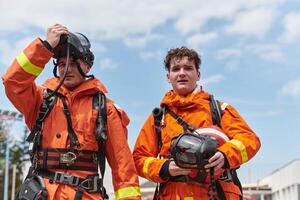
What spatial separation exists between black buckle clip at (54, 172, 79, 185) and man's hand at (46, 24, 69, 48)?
100cm

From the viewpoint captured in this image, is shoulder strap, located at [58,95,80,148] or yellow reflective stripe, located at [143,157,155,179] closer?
shoulder strap, located at [58,95,80,148]

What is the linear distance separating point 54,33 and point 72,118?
69cm

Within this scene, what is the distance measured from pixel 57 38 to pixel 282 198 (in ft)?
146

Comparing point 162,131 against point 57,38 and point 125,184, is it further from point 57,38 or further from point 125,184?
point 57,38

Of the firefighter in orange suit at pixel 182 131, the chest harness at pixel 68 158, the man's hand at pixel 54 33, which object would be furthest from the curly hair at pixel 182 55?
the man's hand at pixel 54 33

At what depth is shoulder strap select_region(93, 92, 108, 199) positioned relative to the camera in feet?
14.2

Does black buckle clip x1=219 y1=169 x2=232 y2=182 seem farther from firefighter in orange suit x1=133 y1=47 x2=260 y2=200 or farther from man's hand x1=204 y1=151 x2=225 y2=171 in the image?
man's hand x1=204 y1=151 x2=225 y2=171

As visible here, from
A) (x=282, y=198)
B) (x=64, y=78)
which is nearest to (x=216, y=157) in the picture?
(x=64, y=78)

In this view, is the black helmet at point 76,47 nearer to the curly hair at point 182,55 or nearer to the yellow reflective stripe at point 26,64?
the yellow reflective stripe at point 26,64

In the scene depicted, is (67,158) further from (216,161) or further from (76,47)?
(216,161)

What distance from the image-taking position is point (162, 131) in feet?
16.5

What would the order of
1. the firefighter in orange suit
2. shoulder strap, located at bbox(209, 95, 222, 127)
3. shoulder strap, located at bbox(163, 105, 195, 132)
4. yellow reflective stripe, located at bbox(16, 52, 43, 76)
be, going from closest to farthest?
yellow reflective stripe, located at bbox(16, 52, 43, 76) → the firefighter in orange suit → shoulder strap, located at bbox(163, 105, 195, 132) → shoulder strap, located at bbox(209, 95, 222, 127)

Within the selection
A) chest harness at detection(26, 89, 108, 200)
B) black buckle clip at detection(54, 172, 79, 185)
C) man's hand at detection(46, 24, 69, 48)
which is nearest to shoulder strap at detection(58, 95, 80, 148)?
chest harness at detection(26, 89, 108, 200)

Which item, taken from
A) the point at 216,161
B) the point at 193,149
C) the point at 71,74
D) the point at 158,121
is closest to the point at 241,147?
the point at 216,161
